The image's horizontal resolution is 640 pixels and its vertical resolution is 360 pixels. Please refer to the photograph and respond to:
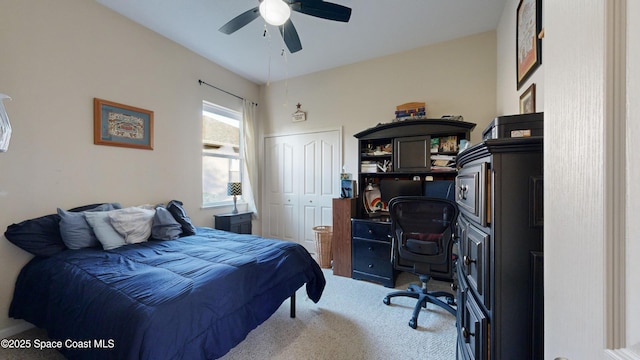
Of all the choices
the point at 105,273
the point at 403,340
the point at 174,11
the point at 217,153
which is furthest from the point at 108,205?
the point at 403,340

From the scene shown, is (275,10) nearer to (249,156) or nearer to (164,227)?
(164,227)

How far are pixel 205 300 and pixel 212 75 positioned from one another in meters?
3.34

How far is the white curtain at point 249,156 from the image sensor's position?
4113mm

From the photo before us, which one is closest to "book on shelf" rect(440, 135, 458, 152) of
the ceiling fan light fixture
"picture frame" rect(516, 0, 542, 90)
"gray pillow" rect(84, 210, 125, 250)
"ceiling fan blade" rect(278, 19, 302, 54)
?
"picture frame" rect(516, 0, 542, 90)

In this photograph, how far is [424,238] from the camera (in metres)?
2.18

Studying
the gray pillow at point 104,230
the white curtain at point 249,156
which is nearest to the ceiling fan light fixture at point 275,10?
the gray pillow at point 104,230

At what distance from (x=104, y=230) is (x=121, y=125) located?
3.88ft

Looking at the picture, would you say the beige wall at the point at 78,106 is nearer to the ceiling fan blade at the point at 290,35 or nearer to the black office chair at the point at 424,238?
the ceiling fan blade at the point at 290,35

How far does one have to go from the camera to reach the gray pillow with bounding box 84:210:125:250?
209cm

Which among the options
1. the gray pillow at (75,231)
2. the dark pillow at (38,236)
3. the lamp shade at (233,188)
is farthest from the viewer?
the lamp shade at (233,188)

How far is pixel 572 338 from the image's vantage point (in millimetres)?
406

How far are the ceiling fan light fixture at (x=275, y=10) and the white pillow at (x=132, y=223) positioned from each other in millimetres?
2191

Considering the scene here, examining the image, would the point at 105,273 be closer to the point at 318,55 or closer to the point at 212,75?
the point at 212,75

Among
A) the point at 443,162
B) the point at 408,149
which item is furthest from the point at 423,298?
the point at 408,149
